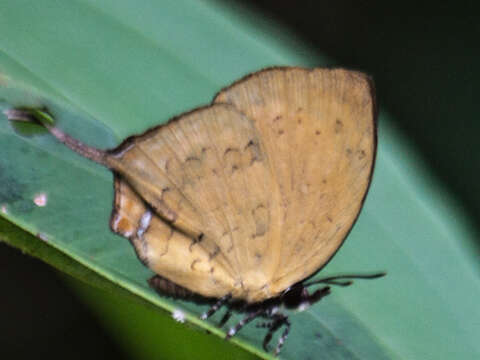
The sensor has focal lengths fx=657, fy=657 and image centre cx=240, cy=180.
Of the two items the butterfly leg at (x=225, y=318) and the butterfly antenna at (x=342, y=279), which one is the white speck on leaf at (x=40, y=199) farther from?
the butterfly antenna at (x=342, y=279)

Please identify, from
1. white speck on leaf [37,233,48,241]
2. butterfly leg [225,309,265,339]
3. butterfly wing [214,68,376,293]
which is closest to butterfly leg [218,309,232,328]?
butterfly leg [225,309,265,339]

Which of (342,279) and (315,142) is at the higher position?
(315,142)

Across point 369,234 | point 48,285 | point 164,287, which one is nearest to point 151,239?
point 164,287

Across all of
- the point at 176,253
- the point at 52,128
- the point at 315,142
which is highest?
the point at 315,142

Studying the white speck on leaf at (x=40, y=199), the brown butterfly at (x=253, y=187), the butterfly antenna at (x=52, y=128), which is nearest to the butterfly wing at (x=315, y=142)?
the brown butterfly at (x=253, y=187)

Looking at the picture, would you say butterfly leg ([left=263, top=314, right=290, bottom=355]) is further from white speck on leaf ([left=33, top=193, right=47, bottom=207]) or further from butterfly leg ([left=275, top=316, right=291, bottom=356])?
white speck on leaf ([left=33, top=193, right=47, bottom=207])

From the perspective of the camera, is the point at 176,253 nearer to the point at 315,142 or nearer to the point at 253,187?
the point at 253,187

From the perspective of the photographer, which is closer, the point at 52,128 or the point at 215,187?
the point at 52,128

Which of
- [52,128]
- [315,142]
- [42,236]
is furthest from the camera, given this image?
[315,142]

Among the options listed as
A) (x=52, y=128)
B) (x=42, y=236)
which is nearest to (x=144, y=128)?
(x=52, y=128)

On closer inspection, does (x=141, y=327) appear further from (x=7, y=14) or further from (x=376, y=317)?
(x=7, y=14)
